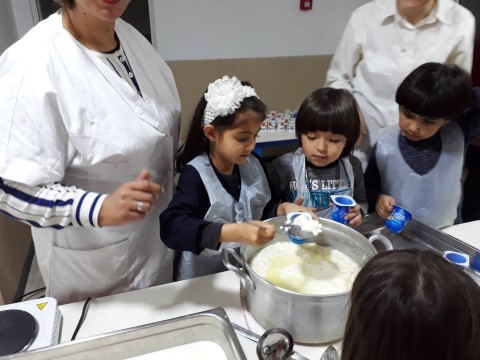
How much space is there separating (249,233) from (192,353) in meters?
0.28

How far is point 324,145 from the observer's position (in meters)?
1.28

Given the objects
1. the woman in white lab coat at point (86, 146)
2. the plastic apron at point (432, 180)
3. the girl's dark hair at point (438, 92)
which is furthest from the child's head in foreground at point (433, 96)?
the woman in white lab coat at point (86, 146)

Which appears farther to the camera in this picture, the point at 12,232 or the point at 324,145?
the point at 12,232

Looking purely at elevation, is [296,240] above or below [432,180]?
above

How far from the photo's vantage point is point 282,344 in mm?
744

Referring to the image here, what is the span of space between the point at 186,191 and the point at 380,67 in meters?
1.04

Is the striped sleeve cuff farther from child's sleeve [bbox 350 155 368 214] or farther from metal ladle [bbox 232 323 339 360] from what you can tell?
child's sleeve [bbox 350 155 368 214]

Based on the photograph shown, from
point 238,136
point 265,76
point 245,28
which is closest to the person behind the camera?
point 238,136

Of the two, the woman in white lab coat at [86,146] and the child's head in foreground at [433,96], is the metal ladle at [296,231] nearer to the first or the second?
the woman in white lab coat at [86,146]

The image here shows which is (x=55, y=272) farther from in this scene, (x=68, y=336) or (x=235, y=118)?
(x=235, y=118)

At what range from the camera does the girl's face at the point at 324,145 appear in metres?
1.28

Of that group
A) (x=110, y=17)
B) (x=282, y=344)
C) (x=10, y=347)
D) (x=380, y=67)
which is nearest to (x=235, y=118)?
(x=110, y=17)

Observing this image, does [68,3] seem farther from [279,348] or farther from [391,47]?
[391,47]

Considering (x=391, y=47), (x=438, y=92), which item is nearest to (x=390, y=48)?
(x=391, y=47)
